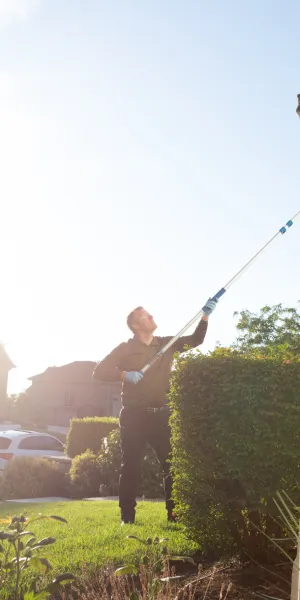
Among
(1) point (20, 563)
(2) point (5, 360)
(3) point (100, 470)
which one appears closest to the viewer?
(1) point (20, 563)

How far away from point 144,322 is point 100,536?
2.26m

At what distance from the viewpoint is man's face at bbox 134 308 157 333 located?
7.33 metres

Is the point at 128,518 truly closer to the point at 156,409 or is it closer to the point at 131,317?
the point at 156,409

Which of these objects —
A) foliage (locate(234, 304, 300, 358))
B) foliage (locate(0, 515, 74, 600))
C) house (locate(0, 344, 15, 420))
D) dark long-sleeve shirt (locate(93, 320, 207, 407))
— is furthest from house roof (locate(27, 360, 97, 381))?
foliage (locate(0, 515, 74, 600))

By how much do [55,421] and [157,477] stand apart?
4928 cm

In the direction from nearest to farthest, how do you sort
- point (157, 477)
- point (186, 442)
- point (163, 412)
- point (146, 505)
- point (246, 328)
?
point (186, 442), point (163, 412), point (146, 505), point (157, 477), point (246, 328)

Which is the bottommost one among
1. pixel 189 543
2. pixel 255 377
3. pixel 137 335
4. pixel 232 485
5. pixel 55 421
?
pixel 189 543

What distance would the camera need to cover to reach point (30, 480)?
46.5 feet

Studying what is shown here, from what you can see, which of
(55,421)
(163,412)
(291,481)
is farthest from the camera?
(55,421)

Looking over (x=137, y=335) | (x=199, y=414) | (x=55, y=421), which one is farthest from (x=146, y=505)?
(x=55, y=421)

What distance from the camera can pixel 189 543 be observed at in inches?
222

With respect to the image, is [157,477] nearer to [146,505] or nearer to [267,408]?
[146,505]

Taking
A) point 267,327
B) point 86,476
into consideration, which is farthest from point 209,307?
point 267,327

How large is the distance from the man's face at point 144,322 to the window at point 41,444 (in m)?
10.4
